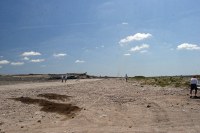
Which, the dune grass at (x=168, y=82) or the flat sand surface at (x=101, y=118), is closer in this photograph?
the flat sand surface at (x=101, y=118)

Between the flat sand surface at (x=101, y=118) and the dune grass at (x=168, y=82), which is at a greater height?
the dune grass at (x=168, y=82)

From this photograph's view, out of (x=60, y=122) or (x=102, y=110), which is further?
(x=102, y=110)

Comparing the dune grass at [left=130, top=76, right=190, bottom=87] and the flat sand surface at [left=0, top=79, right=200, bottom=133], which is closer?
the flat sand surface at [left=0, top=79, right=200, bottom=133]

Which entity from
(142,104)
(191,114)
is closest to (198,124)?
(191,114)

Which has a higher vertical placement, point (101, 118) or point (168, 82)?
point (168, 82)

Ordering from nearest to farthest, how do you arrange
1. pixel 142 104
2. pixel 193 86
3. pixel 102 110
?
pixel 102 110, pixel 142 104, pixel 193 86

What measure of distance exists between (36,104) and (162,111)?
29.8ft

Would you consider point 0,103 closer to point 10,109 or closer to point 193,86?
point 10,109

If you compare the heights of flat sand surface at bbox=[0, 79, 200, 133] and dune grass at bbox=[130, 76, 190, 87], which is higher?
dune grass at bbox=[130, 76, 190, 87]

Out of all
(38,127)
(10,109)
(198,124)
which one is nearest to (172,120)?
(198,124)

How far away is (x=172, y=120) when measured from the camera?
59.1 feet

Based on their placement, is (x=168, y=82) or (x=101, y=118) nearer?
(x=101, y=118)

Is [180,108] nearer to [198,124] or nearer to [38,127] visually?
[198,124]

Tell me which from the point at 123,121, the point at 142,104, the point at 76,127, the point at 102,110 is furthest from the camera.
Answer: the point at 142,104
